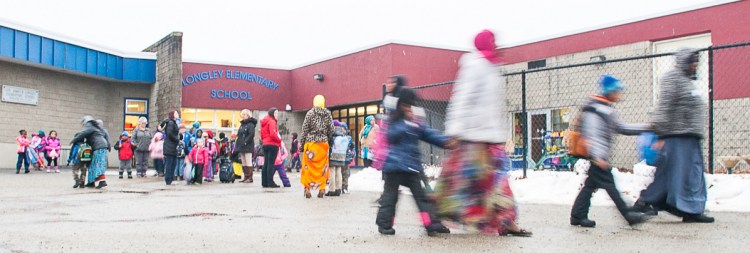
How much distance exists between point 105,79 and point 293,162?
8.94m

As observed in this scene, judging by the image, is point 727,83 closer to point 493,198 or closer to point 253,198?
point 253,198

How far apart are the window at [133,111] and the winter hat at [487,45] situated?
25102 mm

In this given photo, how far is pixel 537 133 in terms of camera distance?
20266 millimetres

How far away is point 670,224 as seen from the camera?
253 inches

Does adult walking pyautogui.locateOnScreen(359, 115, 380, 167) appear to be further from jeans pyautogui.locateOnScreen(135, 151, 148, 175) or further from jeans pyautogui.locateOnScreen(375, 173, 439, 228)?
jeans pyautogui.locateOnScreen(135, 151, 148, 175)

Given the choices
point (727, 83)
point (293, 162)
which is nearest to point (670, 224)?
point (727, 83)

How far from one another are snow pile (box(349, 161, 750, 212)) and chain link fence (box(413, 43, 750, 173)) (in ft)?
3.45

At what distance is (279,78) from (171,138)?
57.0 ft

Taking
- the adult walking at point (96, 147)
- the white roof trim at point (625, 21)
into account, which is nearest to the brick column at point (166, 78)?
the white roof trim at point (625, 21)

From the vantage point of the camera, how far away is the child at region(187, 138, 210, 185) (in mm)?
13997

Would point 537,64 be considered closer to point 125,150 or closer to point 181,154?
point 181,154

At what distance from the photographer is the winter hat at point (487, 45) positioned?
17.2ft

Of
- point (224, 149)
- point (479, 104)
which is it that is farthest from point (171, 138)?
point (479, 104)

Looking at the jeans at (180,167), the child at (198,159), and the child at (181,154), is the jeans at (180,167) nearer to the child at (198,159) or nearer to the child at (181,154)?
the child at (181,154)
